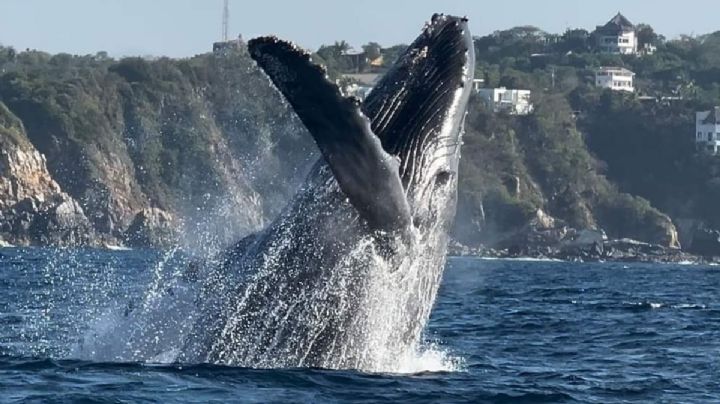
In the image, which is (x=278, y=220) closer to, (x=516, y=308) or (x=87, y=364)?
(x=87, y=364)

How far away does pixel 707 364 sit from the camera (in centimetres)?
2036

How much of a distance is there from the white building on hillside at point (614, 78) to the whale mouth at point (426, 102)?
165 meters

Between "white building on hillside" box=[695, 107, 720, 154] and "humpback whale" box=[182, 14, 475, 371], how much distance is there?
13866cm

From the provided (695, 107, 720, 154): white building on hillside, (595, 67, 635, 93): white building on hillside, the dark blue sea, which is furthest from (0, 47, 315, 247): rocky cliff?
the dark blue sea

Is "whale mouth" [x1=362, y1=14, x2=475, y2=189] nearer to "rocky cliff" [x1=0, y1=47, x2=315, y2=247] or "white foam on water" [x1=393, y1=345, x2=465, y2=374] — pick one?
"white foam on water" [x1=393, y1=345, x2=465, y2=374]

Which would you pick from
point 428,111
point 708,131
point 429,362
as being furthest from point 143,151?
point 428,111

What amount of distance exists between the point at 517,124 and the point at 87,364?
133 meters

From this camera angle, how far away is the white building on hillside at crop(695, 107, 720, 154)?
152 metres

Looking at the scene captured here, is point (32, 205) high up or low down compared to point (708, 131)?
down

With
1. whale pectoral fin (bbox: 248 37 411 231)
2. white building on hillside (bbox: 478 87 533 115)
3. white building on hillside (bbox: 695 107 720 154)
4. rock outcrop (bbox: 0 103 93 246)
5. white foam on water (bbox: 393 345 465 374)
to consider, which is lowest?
rock outcrop (bbox: 0 103 93 246)

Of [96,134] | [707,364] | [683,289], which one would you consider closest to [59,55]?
[96,134]

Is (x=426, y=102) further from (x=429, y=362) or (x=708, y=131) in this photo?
(x=708, y=131)

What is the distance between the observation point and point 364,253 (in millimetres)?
14727

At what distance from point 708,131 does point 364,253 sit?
142673 millimetres
